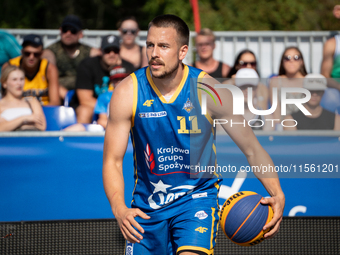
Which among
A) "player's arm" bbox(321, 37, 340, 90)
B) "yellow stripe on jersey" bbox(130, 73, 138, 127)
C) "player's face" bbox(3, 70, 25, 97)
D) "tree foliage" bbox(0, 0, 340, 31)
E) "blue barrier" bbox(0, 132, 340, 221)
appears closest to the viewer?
"yellow stripe on jersey" bbox(130, 73, 138, 127)

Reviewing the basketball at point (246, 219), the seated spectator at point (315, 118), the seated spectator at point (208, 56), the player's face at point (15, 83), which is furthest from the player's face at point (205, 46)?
the basketball at point (246, 219)

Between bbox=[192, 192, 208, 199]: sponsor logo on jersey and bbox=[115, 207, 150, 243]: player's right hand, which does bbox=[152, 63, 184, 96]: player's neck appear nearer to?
bbox=[192, 192, 208, 199]: sponsor logo on jersey

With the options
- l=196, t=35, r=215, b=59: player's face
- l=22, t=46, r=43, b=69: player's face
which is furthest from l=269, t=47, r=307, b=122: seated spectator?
l=22, t=46, r=43, b=69: player's face

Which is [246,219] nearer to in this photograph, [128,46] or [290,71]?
[290,71]

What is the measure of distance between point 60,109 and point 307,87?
343 centimetres

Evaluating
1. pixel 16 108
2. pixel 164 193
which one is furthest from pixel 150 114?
pixel 16 108

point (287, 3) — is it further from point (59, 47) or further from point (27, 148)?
point (27, 148)

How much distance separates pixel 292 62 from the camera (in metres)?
6.09

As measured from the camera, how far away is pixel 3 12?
18.2 m

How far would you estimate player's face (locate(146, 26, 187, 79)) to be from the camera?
10.5ft

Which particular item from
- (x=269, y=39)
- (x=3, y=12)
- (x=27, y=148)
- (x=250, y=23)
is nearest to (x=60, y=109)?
(x=27, y=148)

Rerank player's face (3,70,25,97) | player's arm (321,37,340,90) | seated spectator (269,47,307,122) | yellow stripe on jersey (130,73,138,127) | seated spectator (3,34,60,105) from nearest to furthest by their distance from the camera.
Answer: yellow stripe on jersey (130,73,138,127) → player's face (3,70,25,97) → seated spectator (269,47,307,122) → player's arm (321,37,340,90) → seated spectator (3,34,60,105)

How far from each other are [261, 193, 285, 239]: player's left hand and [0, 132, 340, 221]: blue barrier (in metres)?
1.48

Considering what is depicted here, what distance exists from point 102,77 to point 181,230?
3.73 meters
